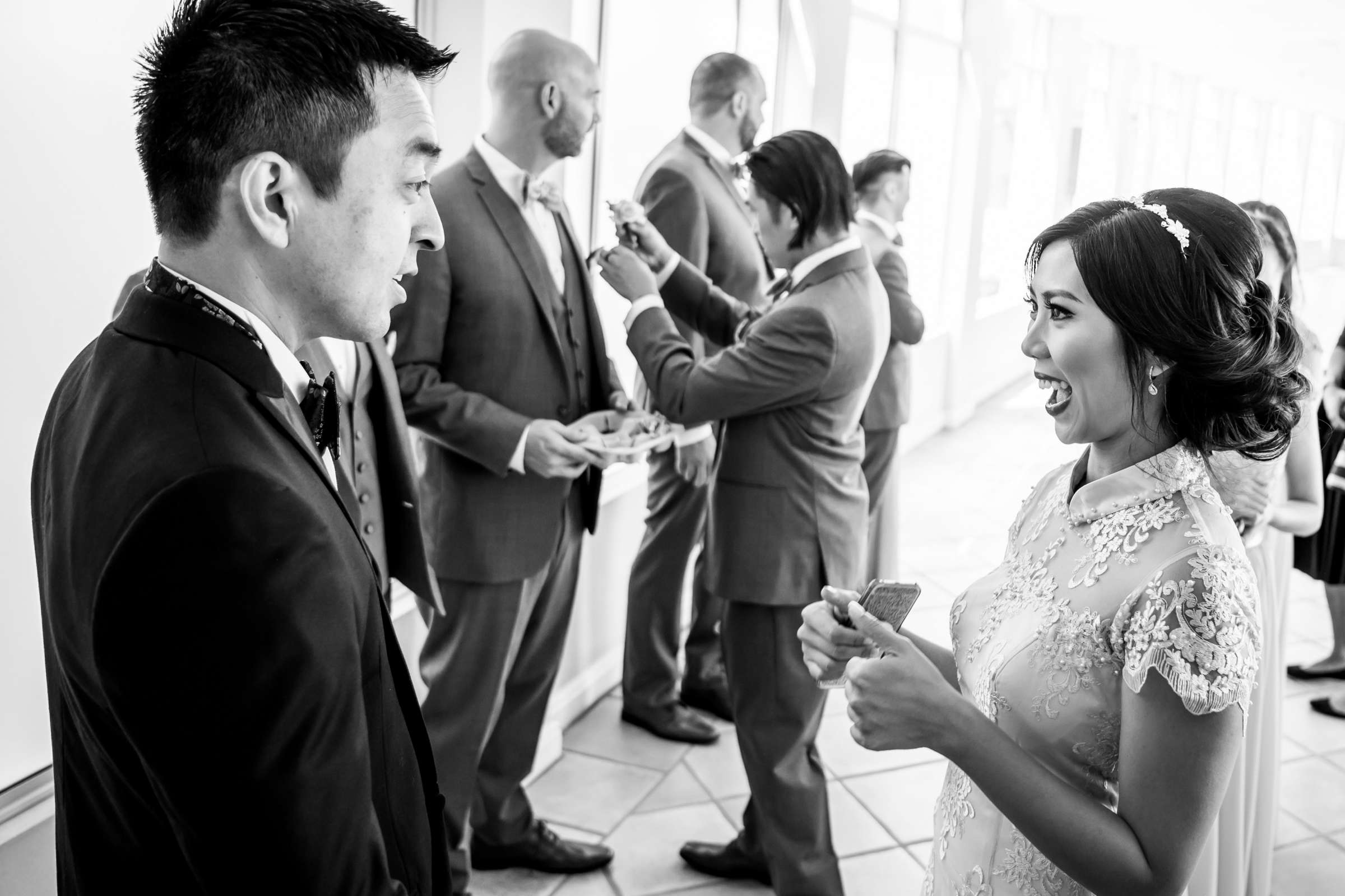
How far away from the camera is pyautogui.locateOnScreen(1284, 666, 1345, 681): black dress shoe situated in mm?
4383

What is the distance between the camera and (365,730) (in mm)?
891

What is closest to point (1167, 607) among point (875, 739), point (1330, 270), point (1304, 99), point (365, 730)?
point (875, 739)

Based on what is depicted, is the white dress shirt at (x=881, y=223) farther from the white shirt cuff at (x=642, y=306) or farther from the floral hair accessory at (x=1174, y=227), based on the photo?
the floral hair accessory at (x=1174, y=227)

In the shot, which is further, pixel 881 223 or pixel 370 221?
pixel 881 223

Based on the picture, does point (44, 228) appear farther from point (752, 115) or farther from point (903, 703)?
point (752, 115)

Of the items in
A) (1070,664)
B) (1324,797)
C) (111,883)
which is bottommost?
(1324,797)

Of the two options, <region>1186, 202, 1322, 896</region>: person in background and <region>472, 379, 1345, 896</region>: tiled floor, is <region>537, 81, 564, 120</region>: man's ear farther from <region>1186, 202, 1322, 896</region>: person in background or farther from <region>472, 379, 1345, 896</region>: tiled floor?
<region>472, 379, 1345, 896</region>: tiled floor

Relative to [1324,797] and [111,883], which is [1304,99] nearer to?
[1324,797]

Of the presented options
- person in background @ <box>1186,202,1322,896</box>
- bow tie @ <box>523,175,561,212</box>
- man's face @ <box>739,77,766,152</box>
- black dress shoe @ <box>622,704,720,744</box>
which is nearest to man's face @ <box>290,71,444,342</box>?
bow tie @ <box>523,175,561,212</box>

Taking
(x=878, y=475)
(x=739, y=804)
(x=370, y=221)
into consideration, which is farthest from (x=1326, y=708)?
(x=370, y=221)

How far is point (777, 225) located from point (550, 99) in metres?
0.59

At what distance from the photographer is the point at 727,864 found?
2.81 m

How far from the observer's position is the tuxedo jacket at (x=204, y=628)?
79 centimetres

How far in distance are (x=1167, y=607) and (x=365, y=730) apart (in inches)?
32.0
